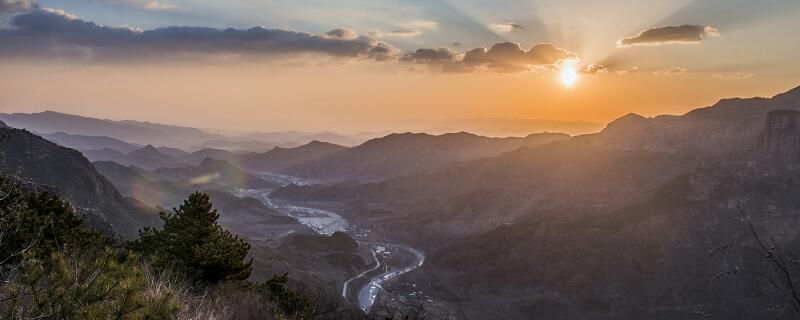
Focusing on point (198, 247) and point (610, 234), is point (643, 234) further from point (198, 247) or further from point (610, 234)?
point (198, 247)

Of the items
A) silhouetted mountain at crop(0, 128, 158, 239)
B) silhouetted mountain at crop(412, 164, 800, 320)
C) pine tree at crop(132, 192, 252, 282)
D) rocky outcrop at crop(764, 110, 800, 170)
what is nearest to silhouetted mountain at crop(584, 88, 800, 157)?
rocky outcrop at crop(764, 110, 800, 170)

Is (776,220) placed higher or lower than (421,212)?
higher

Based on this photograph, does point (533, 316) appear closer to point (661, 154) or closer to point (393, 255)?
point (393, 255)

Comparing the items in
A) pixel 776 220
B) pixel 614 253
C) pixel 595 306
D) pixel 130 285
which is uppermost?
pixel 130 285

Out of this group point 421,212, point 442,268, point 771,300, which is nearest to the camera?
point 771,300

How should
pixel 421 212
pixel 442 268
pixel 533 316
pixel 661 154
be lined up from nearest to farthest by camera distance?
pixel 533 316, pixel 442 268, pixel 661 154, pixel 421 212

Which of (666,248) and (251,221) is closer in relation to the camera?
(666,248)

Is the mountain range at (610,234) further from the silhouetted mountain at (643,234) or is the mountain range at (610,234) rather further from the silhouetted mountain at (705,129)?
the silhouetted mountain at (705,129)

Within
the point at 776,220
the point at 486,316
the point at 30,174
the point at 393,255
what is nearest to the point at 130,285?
the point at 486,316
